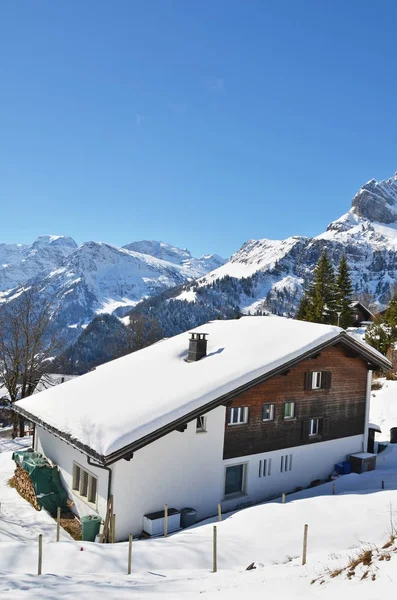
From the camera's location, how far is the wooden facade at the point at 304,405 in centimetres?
1786

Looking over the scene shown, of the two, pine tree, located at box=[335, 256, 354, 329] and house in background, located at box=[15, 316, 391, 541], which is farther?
pine tree, located at box=[335, 256, 354, 329]

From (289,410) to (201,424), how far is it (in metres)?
4.84

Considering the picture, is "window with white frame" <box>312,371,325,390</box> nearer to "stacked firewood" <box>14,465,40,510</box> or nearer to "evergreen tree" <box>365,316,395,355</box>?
"stacked firewood" <box>14,465,40,510</box>

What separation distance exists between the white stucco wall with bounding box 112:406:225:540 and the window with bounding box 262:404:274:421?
233 cm

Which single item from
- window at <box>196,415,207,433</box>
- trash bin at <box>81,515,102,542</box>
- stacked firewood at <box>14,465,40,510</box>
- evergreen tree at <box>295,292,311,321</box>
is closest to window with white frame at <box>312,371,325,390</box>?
window at <box>196,415,207,433</box>

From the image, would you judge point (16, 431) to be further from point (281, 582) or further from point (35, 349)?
point (281, 582)

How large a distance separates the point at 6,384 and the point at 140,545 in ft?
84.7

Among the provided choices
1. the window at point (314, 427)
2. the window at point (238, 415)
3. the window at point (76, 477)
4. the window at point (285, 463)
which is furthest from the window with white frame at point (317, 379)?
the window at point (76, 477)

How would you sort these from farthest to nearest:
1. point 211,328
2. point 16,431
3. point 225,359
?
1. point 16,431
2. point 211,328
3. point 225,359

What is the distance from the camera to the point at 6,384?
34.7 m

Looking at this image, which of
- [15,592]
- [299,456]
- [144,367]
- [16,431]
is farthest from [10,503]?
[16,431]

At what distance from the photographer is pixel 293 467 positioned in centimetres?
1945

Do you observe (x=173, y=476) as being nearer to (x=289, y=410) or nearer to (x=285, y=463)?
(x=285, y=463)

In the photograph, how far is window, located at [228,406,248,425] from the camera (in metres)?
17.6
